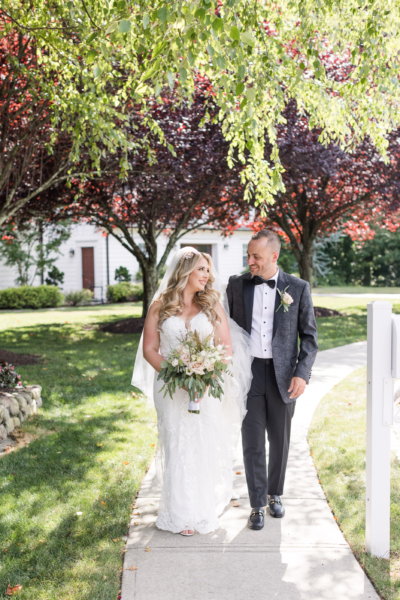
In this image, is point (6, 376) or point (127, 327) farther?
point (127, 327)

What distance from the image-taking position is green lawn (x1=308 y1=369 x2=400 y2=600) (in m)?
3.32

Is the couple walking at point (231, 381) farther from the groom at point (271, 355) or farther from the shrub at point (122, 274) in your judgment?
the shrub at point (122, 274)

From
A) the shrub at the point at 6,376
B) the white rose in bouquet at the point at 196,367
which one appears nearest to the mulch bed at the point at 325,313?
the shrub at the point at 6,376

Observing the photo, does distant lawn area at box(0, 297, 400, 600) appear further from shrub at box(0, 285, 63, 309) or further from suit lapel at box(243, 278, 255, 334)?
shrub at box(0, 285, 63, 309)

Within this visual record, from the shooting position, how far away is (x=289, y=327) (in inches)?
157

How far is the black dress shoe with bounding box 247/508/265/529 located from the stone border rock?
3.20 metres

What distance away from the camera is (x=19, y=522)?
13.2 feet

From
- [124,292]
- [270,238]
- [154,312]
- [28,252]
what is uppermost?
[28,252]

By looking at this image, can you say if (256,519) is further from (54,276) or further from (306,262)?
(54,276)

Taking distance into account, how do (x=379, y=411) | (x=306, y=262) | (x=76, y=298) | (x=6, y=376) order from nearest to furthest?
(x=379, y=411)
(x=6, y=376)
(x=306, y=262)
(x=76, y=298)

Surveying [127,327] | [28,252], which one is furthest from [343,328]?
[28,252]

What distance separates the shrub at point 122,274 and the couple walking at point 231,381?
2596 centimetres

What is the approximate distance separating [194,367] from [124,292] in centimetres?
2370

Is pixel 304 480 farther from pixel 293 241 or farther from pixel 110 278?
pixel 110 278
